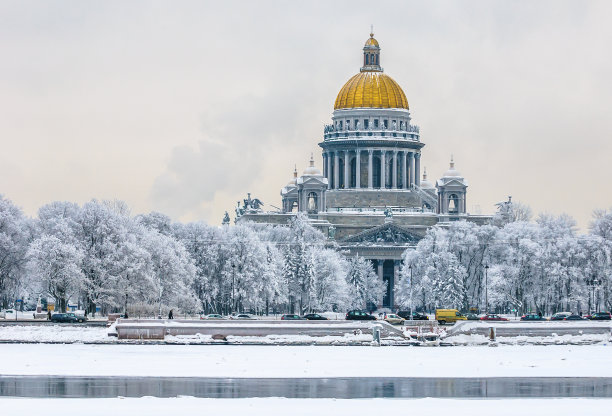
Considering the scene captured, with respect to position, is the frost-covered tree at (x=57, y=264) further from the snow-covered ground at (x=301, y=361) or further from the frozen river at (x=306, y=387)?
the frozen river at (x=306, y=387)

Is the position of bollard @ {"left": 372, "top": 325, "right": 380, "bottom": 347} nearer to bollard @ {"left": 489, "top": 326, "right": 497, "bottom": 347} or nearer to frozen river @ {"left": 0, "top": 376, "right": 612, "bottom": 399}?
bollard @ {"left": 489, "top": 326, "right": 497, "bottom": 347}

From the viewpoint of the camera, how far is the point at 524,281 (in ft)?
506

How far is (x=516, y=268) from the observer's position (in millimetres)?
155500

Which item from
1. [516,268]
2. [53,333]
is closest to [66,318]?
[53,333]
